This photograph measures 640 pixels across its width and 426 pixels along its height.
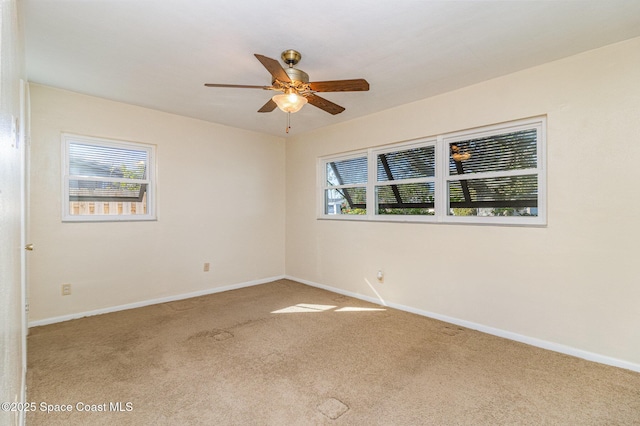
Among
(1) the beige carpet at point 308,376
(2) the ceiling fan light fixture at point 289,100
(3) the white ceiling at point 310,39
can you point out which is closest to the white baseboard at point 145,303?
(1) the beige carpet at point 308,376

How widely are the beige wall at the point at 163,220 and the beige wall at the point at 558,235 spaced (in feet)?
7.47

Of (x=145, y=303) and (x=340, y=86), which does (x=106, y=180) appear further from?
(x=340, y=86)

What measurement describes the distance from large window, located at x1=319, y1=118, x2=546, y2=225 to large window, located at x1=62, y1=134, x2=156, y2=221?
8.69ft

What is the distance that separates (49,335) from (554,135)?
16.5ft

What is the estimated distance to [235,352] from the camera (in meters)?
2.60

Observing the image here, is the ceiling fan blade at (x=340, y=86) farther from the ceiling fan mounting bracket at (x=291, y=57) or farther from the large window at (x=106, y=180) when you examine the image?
the large window at (x=106, y=180)

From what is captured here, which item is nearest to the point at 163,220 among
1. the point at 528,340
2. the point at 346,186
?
the point at 346,186

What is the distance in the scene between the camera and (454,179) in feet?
11.0

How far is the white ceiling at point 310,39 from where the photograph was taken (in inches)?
77.5

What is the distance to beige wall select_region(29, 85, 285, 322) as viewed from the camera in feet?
10.6

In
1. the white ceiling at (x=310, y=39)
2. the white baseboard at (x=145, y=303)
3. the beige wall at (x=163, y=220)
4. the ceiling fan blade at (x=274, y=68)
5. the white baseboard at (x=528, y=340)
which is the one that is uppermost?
the white ceiling at (x=310, y=39)

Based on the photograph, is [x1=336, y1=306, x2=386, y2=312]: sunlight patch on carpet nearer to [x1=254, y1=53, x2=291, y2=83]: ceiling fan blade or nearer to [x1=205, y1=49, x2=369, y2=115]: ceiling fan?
[x1=205, y1=49, x2=369, y2=115]: ceiling fan

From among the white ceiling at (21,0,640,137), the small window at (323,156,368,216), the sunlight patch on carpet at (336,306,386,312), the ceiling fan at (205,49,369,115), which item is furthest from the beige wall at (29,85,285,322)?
the ceiling fan at (205,49,369,115)

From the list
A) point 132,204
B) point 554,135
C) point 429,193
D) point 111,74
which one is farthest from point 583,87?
point 132,204
